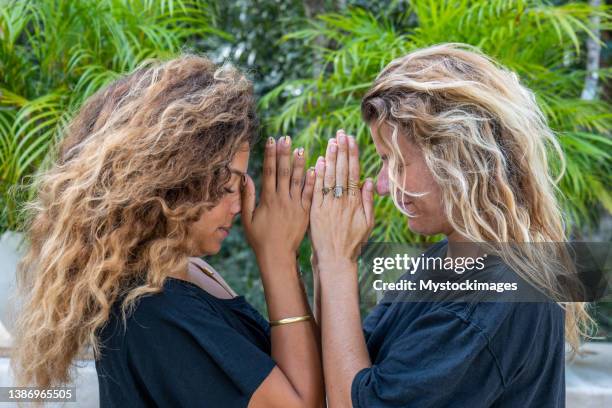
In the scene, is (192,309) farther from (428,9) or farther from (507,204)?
(428,9)

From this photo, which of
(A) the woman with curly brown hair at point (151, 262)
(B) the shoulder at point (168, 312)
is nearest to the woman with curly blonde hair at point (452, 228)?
(A) the woman with curly brown hair at point (151, 262)

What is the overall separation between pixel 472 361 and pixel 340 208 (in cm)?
53

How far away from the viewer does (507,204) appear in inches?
A: 58.1

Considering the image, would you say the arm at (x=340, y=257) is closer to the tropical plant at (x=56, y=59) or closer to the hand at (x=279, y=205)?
the hand at (x=279, y=205)

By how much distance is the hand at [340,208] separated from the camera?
5.38 ft

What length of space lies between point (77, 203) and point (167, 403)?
1.63 feet

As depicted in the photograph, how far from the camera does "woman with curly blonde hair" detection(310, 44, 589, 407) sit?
4.43 feet

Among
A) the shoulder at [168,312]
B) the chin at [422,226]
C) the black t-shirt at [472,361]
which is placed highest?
the chin at [422,226]

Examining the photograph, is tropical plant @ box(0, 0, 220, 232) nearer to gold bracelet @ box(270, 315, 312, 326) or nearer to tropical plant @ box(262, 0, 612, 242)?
tropical plant @ box(262, 0, 612, 242)

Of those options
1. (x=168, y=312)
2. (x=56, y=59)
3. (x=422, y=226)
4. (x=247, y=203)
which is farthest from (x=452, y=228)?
(x=56, y=59)

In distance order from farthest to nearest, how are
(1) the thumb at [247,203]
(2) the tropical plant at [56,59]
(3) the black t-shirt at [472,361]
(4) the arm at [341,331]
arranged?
(2) the tropical plant at [56,59]
(1) the thumb at [247,203]
(4) the arm at [341,331]
(3) the black t-shirt at [472,361]

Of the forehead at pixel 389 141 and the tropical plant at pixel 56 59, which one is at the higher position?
the tropical plant at pixel 56 59

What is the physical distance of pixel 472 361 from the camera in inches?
52.4

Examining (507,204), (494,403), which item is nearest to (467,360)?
(494,403)
